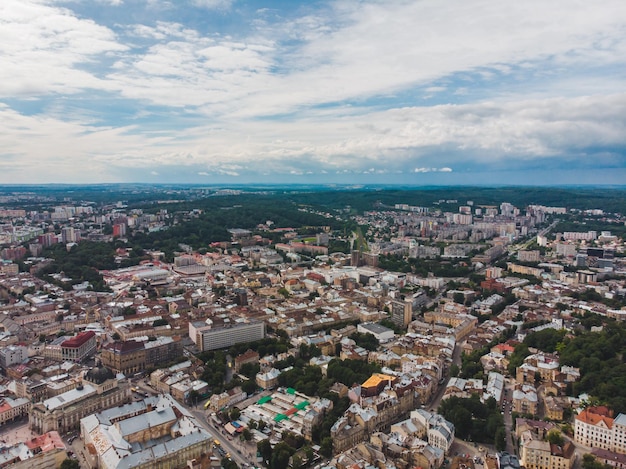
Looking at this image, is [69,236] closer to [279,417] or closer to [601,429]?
[279,417]

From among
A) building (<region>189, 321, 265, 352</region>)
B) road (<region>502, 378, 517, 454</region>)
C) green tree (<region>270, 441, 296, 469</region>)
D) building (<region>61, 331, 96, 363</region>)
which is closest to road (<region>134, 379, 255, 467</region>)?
green tree (<region>270, 441, 296, 469</region>)

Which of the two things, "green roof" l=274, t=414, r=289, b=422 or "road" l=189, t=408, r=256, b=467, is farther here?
"green roof" l=274, t=414, r=289, b=422

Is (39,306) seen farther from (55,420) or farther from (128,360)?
(55,420)

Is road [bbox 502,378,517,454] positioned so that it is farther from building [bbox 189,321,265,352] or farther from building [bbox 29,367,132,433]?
building [bbox 29,367,132,433]

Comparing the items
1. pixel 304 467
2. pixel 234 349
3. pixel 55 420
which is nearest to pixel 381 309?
pixel 234 349

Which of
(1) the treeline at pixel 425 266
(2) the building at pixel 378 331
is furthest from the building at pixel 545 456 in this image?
(1) the treeline at pixel 425 266

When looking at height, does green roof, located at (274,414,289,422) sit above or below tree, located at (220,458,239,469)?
above
